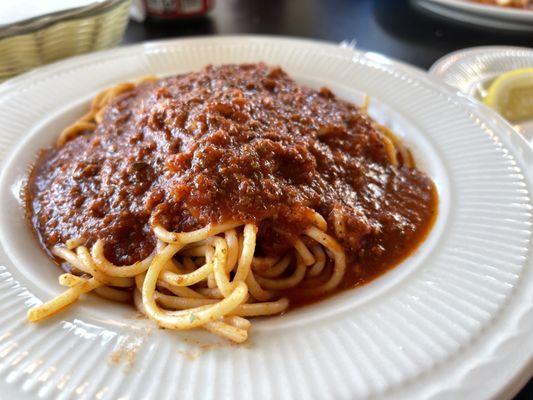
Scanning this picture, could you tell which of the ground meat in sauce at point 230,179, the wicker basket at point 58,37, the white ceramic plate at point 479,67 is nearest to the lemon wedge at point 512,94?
the white ceramic plate at point 479,67

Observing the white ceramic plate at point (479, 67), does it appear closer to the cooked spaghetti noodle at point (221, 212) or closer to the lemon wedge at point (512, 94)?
the lemon wedge at point (512, 94)

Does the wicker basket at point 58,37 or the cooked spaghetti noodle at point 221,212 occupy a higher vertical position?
the wicker basket at point 58,37

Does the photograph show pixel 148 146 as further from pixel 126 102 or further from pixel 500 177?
pixel 500 177

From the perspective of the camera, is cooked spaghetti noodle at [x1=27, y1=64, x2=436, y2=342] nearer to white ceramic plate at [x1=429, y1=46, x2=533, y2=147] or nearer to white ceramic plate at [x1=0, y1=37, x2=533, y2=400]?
white ceramic plate at [x1=0, y1=37, x2=533, y2=400]

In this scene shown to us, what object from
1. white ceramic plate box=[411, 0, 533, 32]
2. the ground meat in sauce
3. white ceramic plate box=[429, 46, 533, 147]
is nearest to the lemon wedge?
white ceramic plate box=[429, 46, 533, 147]

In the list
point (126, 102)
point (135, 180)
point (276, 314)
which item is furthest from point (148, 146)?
point (276, 314)

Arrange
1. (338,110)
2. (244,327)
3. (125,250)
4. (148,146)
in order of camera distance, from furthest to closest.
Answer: (338,110) → (148,146) → (125,250) → (244,327)
